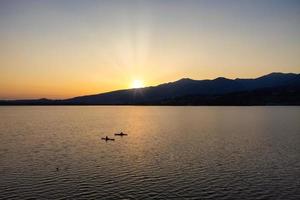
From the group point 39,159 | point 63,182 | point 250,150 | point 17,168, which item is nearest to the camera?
point 63,182

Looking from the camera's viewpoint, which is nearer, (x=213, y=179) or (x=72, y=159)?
(x=213, y=179)

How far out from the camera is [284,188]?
151ft

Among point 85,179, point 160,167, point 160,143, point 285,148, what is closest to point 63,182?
point 85,179

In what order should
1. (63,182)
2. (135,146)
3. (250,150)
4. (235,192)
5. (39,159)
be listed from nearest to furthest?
(235,192)
(63,182)
(39,159)
(250,150)
(135,146)

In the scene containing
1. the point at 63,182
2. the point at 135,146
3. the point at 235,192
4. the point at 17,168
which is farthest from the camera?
the point at 135,146

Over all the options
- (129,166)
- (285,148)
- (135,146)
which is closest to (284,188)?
(129,166)

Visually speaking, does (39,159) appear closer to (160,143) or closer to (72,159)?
(72,159)

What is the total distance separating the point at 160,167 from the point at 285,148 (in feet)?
117

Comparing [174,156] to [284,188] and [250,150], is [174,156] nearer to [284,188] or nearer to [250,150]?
[250,150]

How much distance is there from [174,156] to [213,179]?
20.2 m

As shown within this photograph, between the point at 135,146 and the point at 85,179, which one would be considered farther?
the point at 135,146

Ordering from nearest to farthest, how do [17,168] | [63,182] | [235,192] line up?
[235,192], [63,182], [17,168]

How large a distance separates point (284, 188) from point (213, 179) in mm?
9708

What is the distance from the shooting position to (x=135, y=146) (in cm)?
8819
